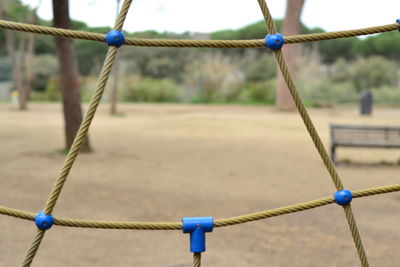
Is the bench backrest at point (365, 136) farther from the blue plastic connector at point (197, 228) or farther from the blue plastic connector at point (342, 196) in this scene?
the blue plastic connector at point (197, 228)

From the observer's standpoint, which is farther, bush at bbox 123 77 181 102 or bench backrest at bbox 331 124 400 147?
bush at bbox 123 77 181 102

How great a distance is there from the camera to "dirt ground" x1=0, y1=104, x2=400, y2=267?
3.13 m

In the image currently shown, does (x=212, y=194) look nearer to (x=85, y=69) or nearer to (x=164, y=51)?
(x=164, y=51)

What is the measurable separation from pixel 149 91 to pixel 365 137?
1332cm

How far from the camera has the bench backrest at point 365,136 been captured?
606cm

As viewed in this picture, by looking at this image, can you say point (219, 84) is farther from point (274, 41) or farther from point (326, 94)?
point (274, 41)

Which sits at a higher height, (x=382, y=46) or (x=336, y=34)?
(x=382, y=46)

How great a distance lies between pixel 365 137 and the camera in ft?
21.0

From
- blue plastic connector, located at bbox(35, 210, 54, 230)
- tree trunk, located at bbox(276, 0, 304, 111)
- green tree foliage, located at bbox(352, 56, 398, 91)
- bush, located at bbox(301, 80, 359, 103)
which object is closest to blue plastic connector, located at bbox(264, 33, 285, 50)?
blue plastic connector, located at bbox(35, 210, 54, 230)

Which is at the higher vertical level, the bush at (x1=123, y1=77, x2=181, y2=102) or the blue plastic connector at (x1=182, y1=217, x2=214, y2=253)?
the bush at (x1=123, y1=77, x2=181, y2=102)

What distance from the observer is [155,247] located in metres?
3.24

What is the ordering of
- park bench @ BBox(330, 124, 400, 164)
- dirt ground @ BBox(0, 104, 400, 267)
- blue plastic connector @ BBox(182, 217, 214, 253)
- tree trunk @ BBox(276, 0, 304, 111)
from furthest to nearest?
tree trunk @ BBox(276, 0, 304, 111) → park bench @ BBox(330, 124, 400, 164) → dirt ground @ BBox(0, 104, 400, 267) → blue plastic connector @ BBox(182, 217, 214, 253)

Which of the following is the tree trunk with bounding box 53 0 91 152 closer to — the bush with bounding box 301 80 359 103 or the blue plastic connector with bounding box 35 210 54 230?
the blue plastic connector with bounding box 35 210 54 230

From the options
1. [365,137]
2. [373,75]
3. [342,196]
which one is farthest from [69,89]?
[373,75]
